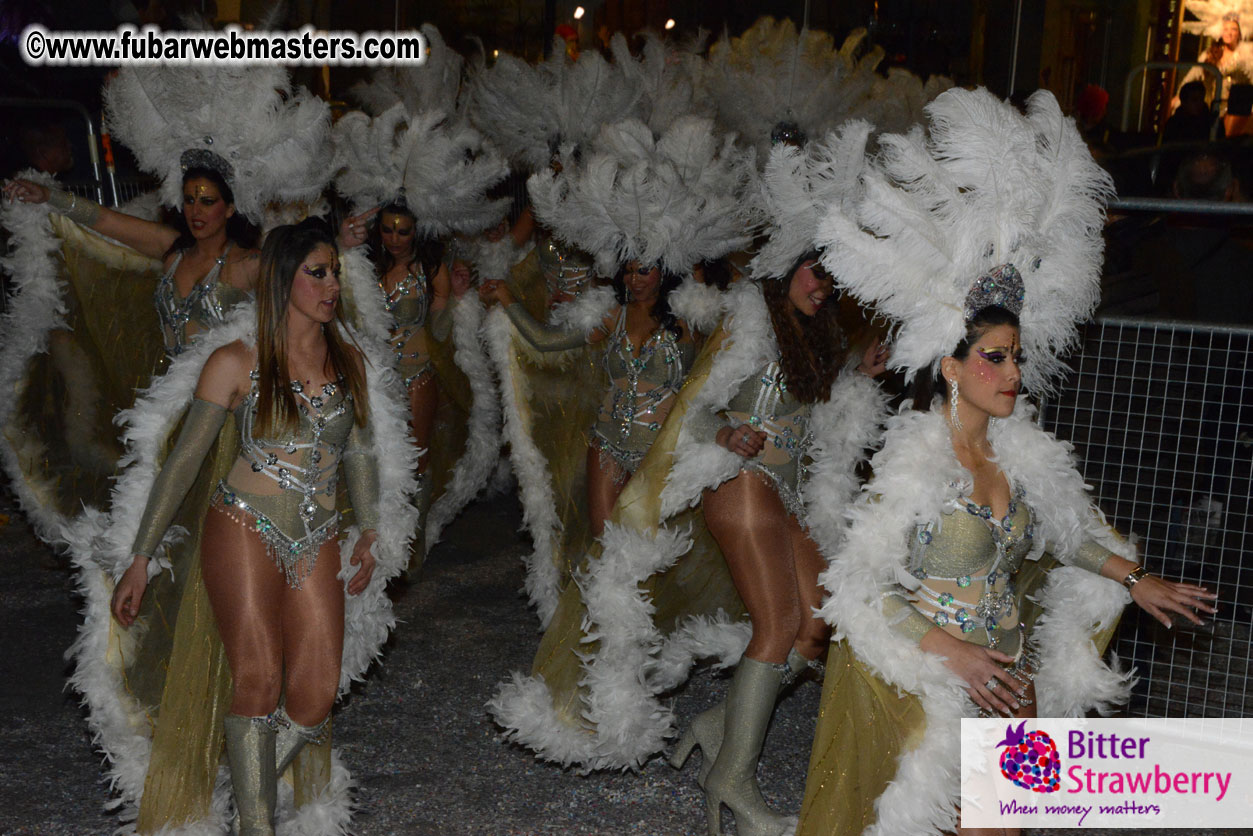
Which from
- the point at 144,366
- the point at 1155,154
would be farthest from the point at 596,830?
the point at 1155,154

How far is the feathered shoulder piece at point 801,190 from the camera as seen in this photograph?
364 cm

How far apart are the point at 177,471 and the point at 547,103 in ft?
11.3

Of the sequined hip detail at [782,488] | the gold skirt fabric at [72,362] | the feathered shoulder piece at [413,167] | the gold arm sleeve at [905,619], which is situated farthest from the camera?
the feathered shoulder piece at [413,167]

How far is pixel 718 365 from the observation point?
3779 mm

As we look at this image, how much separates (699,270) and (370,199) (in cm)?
193

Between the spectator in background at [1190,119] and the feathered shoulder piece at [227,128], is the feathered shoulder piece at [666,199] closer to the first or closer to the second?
the feathered shoulder piece at [227,128]

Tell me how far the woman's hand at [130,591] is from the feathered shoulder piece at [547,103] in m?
3.22

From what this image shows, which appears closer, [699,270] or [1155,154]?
[699,270]

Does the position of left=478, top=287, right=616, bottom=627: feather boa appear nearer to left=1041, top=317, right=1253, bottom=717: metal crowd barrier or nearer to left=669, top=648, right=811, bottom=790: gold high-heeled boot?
left=669, top=648, right=811, bottom=790: gold high-heeled boot

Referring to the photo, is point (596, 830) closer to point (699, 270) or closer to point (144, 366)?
point (699, 270)

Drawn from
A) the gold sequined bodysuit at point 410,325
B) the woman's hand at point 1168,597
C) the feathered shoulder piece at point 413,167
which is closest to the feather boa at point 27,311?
the feathered shoulder piece at point 413,167

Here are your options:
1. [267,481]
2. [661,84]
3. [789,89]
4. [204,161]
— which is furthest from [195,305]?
[789,89]

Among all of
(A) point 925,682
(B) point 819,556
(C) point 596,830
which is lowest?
(C) point 596,830

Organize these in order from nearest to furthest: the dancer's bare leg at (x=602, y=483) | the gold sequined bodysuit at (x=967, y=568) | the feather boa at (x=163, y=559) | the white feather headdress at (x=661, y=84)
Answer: the gold sequined bodysuit at (x=967, y=568) → the feather boa at (x=163, y=559) → the dancer's bare leg at (x=602, y=483) → the white feather headdress at (x=661, y=84)
